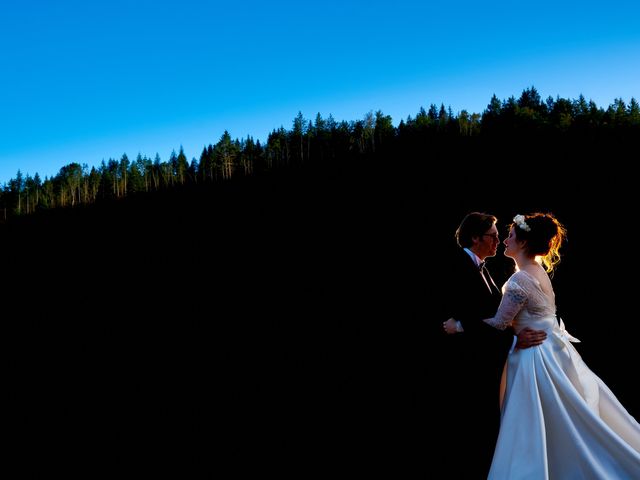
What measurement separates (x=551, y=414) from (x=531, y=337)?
58cm

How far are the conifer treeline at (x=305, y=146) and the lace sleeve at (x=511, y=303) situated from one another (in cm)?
6668

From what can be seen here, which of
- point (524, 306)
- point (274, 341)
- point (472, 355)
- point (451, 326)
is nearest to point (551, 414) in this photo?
point (472, 355)

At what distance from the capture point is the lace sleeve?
3570mm

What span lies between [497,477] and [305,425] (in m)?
3.58

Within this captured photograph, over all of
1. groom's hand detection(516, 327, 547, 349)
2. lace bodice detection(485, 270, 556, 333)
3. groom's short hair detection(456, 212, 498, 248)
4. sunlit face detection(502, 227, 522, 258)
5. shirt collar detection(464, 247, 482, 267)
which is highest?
groom's short hair detection(456, 212, 498, 248)

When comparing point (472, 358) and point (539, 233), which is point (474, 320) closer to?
point (472, 358)

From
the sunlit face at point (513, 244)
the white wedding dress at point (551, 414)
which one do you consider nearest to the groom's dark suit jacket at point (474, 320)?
the white wedding dress at point (551, 414)

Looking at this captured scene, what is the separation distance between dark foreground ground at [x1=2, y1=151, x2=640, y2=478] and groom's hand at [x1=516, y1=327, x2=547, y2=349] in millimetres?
688

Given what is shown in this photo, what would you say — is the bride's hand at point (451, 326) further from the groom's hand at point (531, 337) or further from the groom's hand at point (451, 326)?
the groom's hand at point (531, 337)

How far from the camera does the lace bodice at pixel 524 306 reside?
358cm

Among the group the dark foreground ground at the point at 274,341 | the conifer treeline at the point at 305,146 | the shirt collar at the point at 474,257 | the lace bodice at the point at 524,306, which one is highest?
the conifer treeline at the point at 305,146

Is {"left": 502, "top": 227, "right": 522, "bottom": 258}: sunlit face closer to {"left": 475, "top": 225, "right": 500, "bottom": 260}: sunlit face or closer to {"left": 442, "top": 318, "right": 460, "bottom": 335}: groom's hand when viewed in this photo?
{"left": 475, "top": 225, "right": 500, "bottom": 260}: sunlit face

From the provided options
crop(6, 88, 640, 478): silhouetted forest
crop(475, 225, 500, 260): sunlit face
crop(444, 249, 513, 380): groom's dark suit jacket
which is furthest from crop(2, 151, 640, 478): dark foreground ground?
crop(475, 225, 500, 260): sunlit face

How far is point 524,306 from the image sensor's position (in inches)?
144
